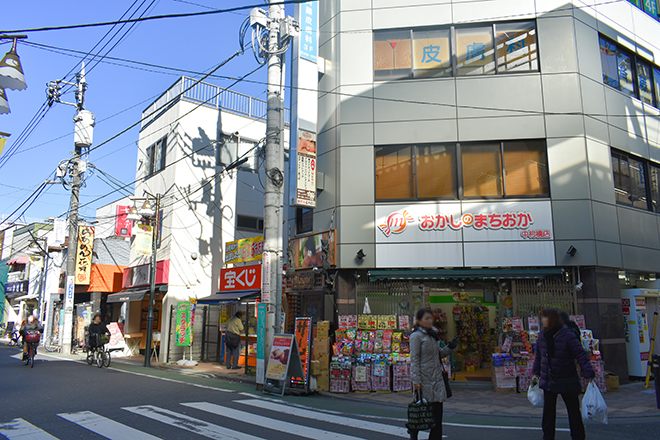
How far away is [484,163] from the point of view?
12.3 m

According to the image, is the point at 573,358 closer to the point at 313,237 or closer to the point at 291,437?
the point at 291,437

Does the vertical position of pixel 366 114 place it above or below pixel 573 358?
above

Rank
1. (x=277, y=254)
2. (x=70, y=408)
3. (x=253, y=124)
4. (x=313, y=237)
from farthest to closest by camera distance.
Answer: (x=253, y=124)
(x=313, y=237)
(x=277, y=254)
(x=70, y=408)

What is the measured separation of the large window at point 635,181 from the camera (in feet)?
42.5

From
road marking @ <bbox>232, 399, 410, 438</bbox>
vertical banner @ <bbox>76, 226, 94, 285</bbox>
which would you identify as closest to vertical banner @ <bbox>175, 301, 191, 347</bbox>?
road marking @ <bbox>232, 399, 410, 438</bbox>

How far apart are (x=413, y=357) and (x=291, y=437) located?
2182 millimetres

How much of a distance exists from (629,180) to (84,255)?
23542mm

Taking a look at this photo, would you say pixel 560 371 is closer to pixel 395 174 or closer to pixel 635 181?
pixel 395 174

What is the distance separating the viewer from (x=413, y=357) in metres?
5.65

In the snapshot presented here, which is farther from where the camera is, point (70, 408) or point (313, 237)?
point (313, 237)

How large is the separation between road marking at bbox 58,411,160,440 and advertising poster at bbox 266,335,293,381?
391 centimetres

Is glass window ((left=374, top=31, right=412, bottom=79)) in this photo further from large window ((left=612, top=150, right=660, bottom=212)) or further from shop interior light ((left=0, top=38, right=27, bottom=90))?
shop interior light ((left=0, top=38, right=27, bottom=90))

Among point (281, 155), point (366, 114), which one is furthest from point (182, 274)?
point (366, 114)

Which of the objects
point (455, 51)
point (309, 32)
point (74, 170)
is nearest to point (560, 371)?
point (455, 51)
